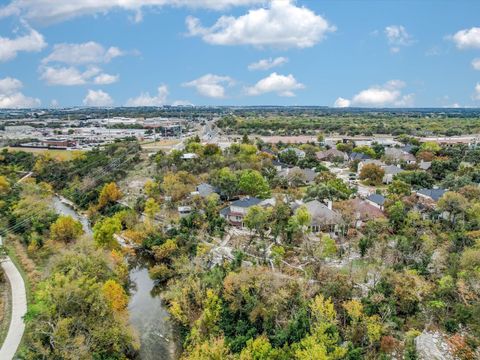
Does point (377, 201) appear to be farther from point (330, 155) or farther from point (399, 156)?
point (330, 155)

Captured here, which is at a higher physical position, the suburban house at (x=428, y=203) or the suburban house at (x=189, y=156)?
the suburban house at (x=189, y=156)

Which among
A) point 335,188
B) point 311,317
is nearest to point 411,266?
point 311,317

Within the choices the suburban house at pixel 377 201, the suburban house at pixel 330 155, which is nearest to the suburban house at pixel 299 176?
the suburban house at pixel 377 201

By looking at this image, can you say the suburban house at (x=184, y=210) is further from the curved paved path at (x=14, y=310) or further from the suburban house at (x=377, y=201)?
the suburban house at (x=377, y=201)

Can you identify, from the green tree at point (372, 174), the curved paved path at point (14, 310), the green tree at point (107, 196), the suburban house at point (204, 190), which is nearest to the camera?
the curved paved path at point (14, 310)

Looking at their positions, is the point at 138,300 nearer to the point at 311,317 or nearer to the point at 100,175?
the point at 311,317

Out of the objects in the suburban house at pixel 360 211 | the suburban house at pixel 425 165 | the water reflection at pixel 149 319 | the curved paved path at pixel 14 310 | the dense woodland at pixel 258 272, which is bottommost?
the water reflection at pixel 149 319

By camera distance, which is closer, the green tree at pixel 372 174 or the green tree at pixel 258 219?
the green tree at pixel 258 219
